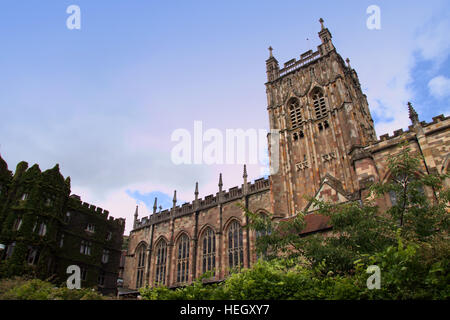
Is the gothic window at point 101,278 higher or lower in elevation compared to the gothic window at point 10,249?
lower

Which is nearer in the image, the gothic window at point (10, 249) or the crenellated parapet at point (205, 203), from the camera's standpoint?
the gothic window at point (10, 249)

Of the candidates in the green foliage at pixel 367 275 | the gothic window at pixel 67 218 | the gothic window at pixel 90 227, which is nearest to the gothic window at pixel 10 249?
the gothic window at pixel 67 218

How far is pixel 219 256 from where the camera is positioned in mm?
28938

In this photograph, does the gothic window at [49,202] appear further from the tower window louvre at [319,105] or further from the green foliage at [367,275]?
the tower window louvre at [319,105]

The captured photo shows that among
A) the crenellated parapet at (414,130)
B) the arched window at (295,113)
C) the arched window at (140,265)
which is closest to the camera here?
the crenellated parapet at (414,130)

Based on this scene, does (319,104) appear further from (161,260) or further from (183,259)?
(161,260)

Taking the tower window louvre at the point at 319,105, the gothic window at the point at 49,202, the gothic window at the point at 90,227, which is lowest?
the gothic window at the point at 90,227

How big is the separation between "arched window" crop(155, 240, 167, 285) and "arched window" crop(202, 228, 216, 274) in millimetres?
5635

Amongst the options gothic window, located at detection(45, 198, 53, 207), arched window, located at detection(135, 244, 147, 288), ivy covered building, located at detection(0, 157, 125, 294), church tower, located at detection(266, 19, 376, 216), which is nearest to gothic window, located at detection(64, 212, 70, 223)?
ivy covered building, located at detection(0, 157, 125, 294)

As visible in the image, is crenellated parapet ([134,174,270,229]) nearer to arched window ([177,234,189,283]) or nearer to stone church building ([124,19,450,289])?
stone church building ([124,19,450,289])

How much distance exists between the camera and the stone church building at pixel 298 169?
2038cm

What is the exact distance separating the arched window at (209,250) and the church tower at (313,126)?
8.33 m

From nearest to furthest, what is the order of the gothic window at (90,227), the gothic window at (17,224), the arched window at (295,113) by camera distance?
the gothic window at (17,224), the arched window at (295,113), the gothic window at (90,227)
